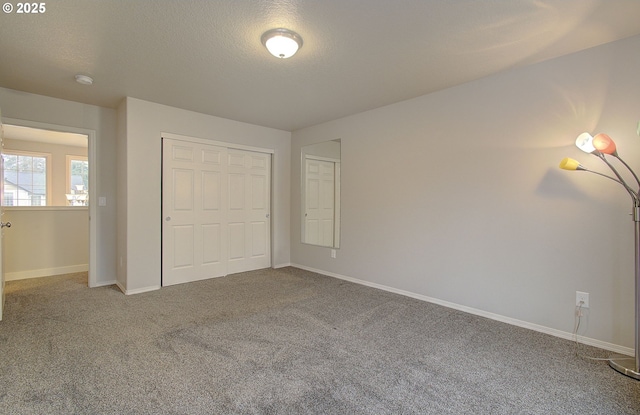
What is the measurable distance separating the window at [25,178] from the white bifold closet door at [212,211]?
13.3 ft

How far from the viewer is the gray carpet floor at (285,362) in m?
1.70

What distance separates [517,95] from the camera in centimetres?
281

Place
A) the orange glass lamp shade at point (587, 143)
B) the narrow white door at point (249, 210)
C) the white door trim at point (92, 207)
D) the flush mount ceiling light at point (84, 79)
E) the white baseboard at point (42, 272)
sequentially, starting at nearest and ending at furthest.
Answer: the orange glass lamp shade at point (587, 143)
the flush mount ceiling light at point (84, 79)
the white door trim at point (92, 207)
the white baseboard at point (42, 272)
the narrow white door at point (249, 210)

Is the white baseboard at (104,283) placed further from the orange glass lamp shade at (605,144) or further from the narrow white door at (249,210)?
the orange glass lamp shade at (605,144)

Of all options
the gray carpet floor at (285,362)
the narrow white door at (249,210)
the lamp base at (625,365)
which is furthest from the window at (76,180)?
the lamp base at (625,365)

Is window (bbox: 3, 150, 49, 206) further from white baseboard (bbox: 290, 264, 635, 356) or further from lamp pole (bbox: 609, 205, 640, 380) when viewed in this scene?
lamp pole (bbox: 609, 205, 640, 380)

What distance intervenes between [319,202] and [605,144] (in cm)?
352

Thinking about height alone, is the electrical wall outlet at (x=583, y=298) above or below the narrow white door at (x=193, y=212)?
below

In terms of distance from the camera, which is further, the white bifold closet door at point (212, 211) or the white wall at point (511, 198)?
the white bifold closet door at point (212, 211)

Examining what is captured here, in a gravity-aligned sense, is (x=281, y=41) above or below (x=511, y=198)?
above

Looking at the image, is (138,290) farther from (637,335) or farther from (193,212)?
(637,335)

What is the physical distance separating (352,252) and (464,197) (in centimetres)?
172

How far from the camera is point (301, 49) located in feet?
8.07

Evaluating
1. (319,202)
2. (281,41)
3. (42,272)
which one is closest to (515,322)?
(319,202)
